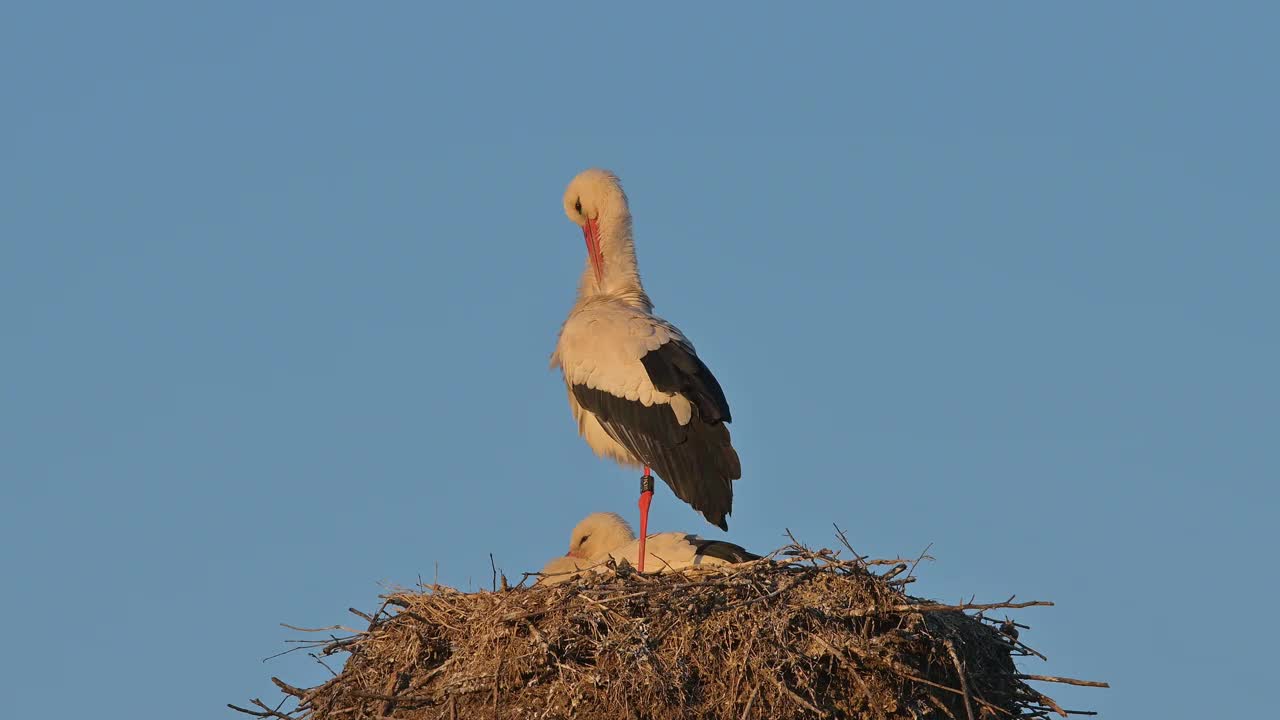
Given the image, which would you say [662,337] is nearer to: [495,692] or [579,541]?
[579,541]

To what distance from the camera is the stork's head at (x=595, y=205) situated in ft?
38.3

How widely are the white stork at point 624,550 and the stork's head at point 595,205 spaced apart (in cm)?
151

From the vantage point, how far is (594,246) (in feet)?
38.5

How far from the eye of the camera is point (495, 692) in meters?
8.14

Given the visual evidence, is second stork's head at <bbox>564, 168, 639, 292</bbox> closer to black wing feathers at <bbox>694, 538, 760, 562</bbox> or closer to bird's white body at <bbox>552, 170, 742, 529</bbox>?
bird's white body at <bbox>552, 170, 742, 529</bbox>

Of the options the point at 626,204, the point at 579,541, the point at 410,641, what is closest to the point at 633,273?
the point at 626,204

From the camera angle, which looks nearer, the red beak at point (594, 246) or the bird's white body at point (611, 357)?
the bird's white body at point (611, 357)

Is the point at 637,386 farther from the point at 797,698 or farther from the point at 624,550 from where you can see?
the point at 797,698

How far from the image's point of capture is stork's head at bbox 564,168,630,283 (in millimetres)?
11688

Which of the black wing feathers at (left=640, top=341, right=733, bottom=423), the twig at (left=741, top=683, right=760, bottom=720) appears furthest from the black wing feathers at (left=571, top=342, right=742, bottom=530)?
the twig at (left=741, top=683, right=760, bottom=720)

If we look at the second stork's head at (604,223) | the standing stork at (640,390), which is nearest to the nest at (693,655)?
the standing stork at (640,390)

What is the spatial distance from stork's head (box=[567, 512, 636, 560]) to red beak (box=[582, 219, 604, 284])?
1437 mm

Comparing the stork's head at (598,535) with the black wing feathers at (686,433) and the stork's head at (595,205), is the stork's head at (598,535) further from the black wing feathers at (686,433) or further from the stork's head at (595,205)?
the stork's head at (595,205)

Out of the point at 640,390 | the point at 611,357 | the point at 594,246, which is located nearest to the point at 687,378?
the point at 640,390
